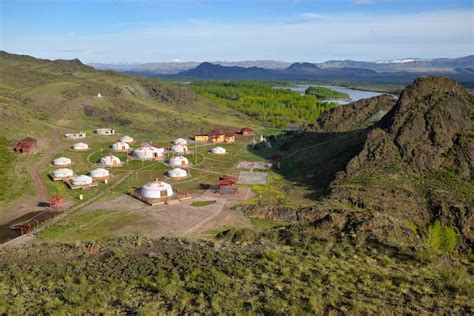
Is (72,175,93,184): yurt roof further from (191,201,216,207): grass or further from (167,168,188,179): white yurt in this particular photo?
(191,201,216,207): grass

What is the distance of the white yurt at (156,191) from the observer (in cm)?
5472

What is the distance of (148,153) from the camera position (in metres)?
79.2

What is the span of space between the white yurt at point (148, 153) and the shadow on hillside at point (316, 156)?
20202 millimetres

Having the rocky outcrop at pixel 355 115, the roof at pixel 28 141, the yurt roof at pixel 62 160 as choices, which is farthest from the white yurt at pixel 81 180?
the rocky outcrop at pixel 355 115

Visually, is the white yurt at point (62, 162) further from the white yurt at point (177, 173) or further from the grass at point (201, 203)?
the grass at point (201, 203)

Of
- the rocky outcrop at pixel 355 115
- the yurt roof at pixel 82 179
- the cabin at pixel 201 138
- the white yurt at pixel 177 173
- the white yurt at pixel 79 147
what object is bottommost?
the white yurt at pixel 177 173

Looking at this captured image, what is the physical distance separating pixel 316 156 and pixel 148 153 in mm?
31246

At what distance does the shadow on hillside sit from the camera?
60.5 metres

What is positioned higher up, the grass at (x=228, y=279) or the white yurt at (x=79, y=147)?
the white yurt at (x=79, y=147)

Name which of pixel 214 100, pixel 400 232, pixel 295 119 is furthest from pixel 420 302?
pixel 214 100

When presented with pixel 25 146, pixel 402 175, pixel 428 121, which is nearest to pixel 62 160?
pixel 25 146

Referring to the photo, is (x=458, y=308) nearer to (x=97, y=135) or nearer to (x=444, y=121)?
(x=444, y=121)

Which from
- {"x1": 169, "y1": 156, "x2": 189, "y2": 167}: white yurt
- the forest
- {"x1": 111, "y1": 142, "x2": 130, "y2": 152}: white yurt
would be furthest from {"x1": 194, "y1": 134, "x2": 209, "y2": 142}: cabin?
the forest

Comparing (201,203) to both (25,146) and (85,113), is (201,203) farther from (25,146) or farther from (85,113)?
(85,113)
